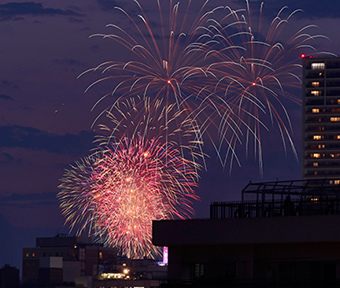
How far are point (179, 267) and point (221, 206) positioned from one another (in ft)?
13.0

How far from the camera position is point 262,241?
4556 centimetres

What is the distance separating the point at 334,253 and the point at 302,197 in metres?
6.41

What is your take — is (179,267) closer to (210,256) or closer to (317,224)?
(210,256)

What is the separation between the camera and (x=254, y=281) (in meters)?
46.8

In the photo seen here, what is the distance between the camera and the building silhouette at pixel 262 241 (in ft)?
147

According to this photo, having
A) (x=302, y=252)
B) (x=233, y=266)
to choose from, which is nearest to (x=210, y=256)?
(x=233, y=266)

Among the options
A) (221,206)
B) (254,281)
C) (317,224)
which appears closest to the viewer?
(317,224)

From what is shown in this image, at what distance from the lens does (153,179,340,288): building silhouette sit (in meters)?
44.8

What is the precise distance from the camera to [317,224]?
144 ft

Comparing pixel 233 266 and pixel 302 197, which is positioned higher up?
pixel 302 197

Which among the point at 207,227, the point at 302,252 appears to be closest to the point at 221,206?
the point at 207,227

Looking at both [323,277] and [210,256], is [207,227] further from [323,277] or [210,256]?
[323,277]

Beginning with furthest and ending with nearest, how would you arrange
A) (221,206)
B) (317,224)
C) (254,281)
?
(221,206)
(254,281)
(317,224)

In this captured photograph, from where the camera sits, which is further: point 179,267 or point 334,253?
point 179,267
